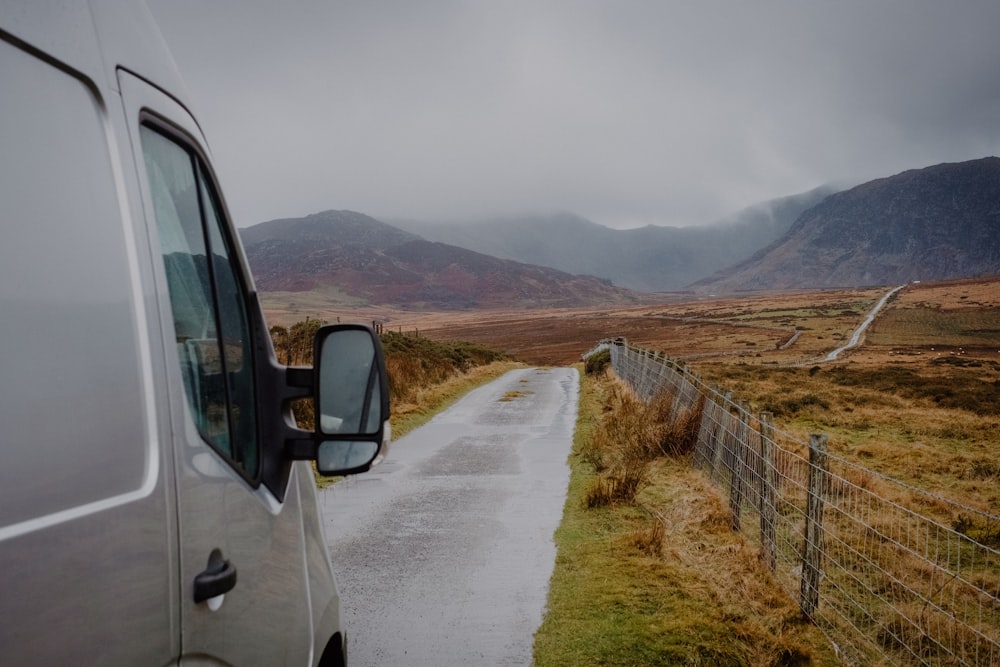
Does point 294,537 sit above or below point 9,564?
below

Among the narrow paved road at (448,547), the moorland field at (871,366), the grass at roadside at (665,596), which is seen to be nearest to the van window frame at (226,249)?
the narrow paved road at (448,547)

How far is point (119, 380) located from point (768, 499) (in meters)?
5.60

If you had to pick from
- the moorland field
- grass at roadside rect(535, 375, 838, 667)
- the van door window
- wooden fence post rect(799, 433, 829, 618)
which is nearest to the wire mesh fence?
wooden fence post rect(799, 433, 829, 618)

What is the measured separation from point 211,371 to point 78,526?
636 mm

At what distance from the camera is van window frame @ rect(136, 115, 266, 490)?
4.77 feet

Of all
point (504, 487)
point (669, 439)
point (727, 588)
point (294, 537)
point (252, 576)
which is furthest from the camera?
point (669, 439)

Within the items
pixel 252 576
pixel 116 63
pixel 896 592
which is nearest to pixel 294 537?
pixel 252 576

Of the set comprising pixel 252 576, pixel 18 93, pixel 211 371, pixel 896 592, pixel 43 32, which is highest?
pixel 43 32

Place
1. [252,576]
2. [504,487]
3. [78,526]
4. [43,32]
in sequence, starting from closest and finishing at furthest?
[78,526] → [43,32] → [252,576] → [504,487]

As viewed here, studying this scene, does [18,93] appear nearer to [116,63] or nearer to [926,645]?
[116,63]

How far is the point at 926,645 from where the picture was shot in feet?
16.0

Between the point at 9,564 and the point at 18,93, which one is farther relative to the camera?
the point at 18,93

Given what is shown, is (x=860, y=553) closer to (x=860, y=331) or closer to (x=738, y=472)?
(x=738, y=472)

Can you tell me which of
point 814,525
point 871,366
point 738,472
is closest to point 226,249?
point 814,525
